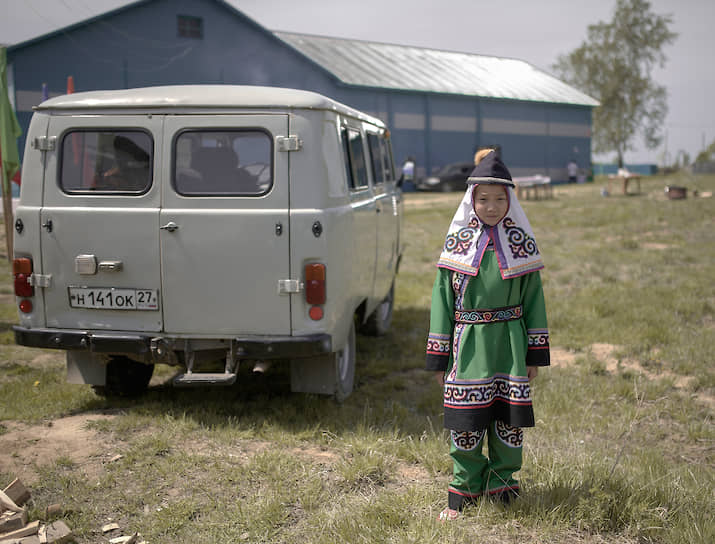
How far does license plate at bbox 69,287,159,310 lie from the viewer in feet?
15.5

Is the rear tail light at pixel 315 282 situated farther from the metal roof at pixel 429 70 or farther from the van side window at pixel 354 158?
the metal roof at pixel 429 70

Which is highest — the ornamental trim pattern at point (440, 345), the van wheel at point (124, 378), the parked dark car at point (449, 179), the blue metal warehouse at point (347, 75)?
the blue metal warehouse at point (347, 75)

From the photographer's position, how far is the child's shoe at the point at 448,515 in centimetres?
332

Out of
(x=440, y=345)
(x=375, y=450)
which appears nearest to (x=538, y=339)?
(x=440, y=345)

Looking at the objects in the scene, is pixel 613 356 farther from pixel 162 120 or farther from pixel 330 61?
pixel 330 61

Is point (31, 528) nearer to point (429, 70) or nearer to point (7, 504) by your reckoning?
point (7, 504)

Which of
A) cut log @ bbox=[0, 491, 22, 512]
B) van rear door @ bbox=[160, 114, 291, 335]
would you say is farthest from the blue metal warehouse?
cut log @ bbox=[0, 491, 22, 512]

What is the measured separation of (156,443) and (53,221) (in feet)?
5.60

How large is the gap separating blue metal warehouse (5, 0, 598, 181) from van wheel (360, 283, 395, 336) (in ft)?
60.8

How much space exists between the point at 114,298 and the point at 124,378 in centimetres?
100

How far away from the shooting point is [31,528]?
10.7 feet

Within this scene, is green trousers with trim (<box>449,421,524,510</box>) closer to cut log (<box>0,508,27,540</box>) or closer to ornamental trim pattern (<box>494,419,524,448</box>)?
ornamental trim pattern (<box>494,419,524,448</box>)

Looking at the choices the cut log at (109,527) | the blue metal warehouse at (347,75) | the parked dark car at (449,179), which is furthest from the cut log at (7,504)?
the parked dark car at (449,179)

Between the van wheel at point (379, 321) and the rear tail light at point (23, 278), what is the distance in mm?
3653
